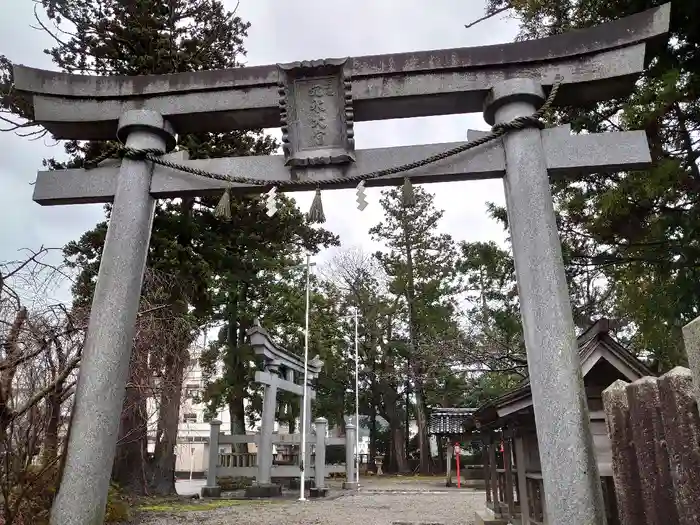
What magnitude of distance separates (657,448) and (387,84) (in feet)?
11.3

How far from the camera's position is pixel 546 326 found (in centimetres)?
367

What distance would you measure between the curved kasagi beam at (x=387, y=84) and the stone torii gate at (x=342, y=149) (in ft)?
0.04

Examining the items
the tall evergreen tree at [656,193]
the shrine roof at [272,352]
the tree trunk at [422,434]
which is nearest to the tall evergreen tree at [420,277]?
the tree trunk at [422,434]

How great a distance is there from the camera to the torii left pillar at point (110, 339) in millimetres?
3777

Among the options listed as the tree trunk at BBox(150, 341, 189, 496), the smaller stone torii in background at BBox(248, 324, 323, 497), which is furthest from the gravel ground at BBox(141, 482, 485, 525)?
the tree trunk at BBox(150, 341, 189, 496)

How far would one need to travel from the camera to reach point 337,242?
16.2 metres

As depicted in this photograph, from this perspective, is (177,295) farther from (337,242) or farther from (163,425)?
(337,242)

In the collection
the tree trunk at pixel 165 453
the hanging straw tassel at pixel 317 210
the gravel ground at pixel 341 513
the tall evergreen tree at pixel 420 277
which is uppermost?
the tall evergreen tree at pixel 420 277

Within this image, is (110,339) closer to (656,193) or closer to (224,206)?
(224,206)

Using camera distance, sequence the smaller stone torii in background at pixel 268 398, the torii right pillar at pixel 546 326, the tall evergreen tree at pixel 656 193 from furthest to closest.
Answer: the smaller stone torii in background at pixel 268 398 < the tall evergreen tree at pixel 656 193 < the torii right pillar at pixel 546 326

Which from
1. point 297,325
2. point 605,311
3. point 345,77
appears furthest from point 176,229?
point 605,311

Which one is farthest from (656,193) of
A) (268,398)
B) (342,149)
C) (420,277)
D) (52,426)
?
(420,277)

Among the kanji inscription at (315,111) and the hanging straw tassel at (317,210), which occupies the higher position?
the kanji inscription at (315,111)

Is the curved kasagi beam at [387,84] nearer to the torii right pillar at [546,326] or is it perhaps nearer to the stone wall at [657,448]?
the torii right pillar at [546,326]
